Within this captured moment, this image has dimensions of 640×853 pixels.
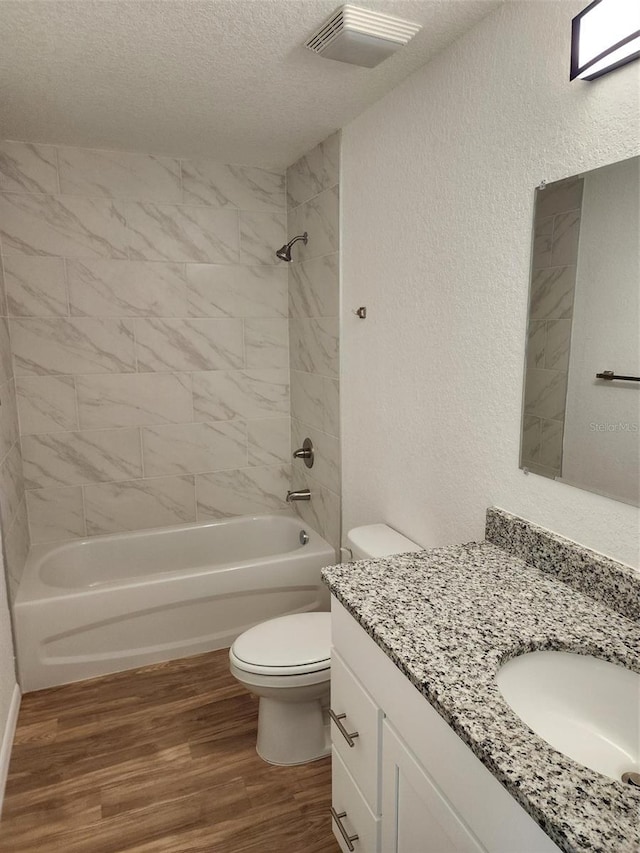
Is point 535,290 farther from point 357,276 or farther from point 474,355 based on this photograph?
point 357,276

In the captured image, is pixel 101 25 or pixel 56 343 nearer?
pixel 101 25

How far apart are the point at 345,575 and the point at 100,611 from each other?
1567mm

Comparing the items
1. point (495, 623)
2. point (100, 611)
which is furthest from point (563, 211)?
point (100, 611)

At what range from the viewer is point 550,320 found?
1437 mm

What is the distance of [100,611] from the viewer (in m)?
2.53

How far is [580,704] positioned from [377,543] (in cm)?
109

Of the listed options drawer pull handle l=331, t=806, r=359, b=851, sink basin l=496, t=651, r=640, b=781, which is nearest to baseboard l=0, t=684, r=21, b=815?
drawer pull handle l=331, t=806, r=359, b=851

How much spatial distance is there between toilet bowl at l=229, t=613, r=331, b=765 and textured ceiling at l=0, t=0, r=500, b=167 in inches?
77.2

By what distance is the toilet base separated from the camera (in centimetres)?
201

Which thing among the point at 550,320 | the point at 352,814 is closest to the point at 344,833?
the point at 352,814

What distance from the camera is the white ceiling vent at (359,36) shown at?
153 cm

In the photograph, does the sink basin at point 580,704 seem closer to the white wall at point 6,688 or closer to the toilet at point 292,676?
the toilet at point 292,676

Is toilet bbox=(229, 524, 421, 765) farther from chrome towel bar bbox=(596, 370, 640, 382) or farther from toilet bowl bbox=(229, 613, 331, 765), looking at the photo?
chrome towel bar bbox=(596, 370, 640, 382)

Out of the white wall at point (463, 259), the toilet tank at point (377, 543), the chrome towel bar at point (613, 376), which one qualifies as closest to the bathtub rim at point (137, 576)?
the white wall at point (463, 259)
